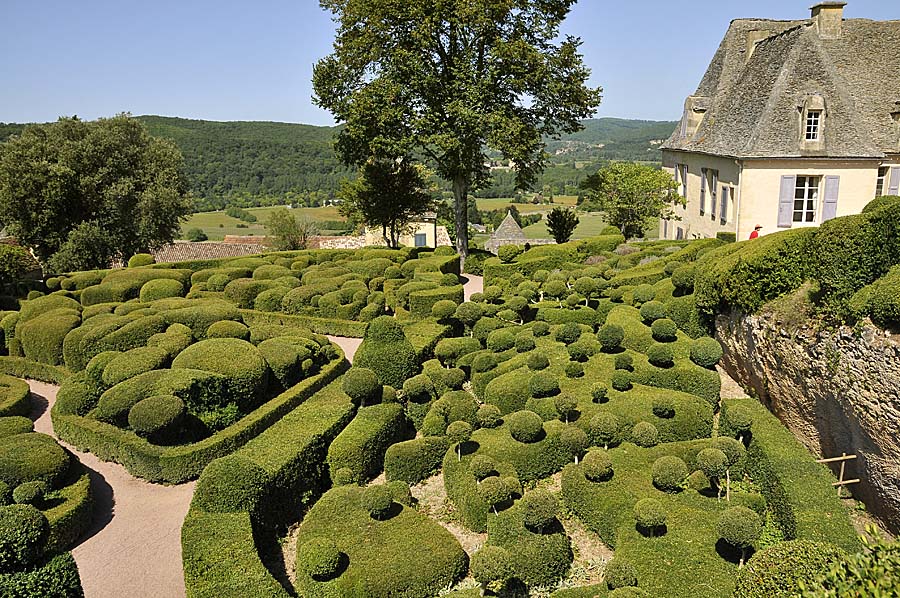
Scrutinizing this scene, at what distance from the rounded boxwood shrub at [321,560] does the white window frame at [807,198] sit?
2613cm

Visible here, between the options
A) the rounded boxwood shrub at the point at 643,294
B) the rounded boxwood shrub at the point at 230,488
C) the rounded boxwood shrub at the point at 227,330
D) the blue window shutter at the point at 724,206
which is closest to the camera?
the rounded boxwood shrub at the point at 230,488

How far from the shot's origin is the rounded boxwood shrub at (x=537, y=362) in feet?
Answer: 57.9

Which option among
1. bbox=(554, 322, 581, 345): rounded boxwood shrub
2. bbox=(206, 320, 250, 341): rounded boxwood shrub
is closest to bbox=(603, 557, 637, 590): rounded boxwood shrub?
bbox=(554, 322, 581, 345): rounded boxwood shrub

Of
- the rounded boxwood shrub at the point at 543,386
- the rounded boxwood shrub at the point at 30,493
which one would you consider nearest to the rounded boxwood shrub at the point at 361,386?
the rounded boxwood shrub at the point at 543,386

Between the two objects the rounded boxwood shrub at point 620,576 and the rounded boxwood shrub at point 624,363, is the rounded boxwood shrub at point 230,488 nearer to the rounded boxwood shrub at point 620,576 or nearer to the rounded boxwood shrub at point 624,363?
the rounded boxwood shrub at point 620,576

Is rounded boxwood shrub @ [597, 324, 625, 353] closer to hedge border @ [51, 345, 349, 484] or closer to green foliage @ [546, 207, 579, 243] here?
hedge border @ [51, 345, 349, 484]

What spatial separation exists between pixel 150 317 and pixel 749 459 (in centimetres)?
1856

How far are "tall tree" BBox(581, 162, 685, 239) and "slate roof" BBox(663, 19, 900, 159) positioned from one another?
3.04m

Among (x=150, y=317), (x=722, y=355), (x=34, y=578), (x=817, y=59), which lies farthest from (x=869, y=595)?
(x=817, y=59)

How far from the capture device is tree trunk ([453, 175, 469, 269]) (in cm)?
3594

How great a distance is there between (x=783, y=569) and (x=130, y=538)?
1201 cm

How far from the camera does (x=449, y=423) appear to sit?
627 inches

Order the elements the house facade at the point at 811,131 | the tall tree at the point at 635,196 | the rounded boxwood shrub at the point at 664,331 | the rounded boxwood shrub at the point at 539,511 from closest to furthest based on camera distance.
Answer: the rounded boxwood shrub at the point at 539,511 → the rounded boxwood shrub at the point at 664,331 → the house facade at the point at 811,131 → the tall tree at the point at 635,196

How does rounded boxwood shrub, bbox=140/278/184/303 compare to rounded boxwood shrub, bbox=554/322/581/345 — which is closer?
rounded boxwood shrub, bbox=554/322/581/345
